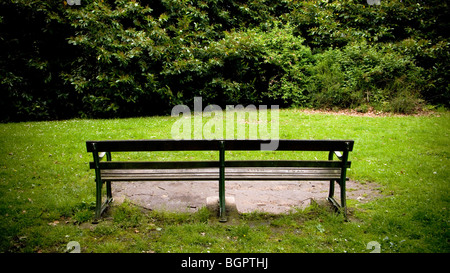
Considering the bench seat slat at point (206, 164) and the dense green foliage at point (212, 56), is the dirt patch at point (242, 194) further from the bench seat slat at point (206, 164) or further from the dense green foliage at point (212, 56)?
the dense green foliage at point (212, 56)

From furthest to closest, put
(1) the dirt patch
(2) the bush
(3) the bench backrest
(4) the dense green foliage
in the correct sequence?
(2) the bush < (4) the dense green foliage < (1) the dirt patch < (3) the bench backrest

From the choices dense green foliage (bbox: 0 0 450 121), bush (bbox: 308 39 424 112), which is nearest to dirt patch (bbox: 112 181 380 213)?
dense green foliage (bbox: 0 0 450 121)

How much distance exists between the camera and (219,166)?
3.89 m

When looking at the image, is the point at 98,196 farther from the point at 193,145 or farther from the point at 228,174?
the point at 228,174

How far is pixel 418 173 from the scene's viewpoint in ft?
Answer: 18.7

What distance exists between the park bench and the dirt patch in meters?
0.63

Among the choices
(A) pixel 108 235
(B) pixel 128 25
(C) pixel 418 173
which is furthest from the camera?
(B) pixel 128 25

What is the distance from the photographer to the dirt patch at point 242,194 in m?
4.43

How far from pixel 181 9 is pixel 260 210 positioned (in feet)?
35.8

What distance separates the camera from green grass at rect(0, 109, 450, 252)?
3.33 meters

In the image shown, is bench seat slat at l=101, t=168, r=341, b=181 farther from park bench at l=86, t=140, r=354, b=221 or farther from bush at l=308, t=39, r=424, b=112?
bush at l=308, t=39, r=424, b=112
